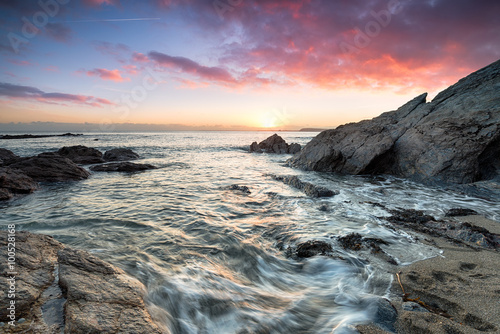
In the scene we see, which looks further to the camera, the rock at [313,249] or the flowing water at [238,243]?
the rock at [313,249]

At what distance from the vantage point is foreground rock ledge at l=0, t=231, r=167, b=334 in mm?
2068

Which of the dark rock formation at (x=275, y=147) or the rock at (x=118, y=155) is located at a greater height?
the dark rock formation at (x=275, y=147)

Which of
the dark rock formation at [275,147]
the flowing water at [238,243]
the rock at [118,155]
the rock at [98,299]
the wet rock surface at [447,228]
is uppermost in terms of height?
the dark rock formation at [275,147]

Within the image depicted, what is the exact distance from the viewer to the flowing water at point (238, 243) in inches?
129

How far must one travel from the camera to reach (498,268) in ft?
12.5

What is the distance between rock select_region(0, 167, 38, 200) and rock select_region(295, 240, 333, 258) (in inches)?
414

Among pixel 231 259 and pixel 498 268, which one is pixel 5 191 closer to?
pixel 231 259

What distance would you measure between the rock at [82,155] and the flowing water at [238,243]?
8585mm

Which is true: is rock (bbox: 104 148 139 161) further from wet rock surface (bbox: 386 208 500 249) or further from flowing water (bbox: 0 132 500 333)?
wet rock surface (bbox: 386 208 500 249)

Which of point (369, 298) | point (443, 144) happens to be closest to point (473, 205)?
point (443, 144)

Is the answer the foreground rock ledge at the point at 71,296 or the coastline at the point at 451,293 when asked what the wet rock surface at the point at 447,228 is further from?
the foreground rock ledge at the point at 71,296

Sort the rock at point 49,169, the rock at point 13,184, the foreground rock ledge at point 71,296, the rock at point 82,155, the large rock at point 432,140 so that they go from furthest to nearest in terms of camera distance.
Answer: the rock at point 82,155 → the rock at point 49,169 → the large rock at point 432,140 → the rock at point 13,184 → the foreground rock ledge at point 71,296

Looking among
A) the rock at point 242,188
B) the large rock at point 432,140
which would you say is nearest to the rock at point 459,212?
the large rock at point 432,140

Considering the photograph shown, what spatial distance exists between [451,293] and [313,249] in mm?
2302
